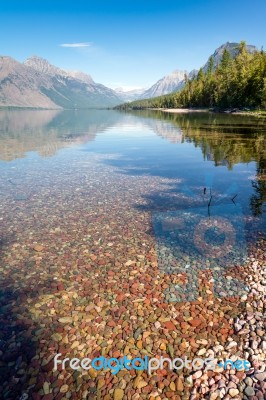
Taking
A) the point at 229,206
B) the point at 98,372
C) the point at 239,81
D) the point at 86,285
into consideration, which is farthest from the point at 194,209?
the point at 239,81

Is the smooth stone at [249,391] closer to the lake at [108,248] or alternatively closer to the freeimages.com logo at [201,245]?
the lake at [108,248]

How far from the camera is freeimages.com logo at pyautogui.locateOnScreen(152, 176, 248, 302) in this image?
33.9 ft

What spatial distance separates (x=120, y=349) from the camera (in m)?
7.89

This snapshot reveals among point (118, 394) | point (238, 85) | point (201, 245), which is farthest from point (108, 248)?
point (238, 85)

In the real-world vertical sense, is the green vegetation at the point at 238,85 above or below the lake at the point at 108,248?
above

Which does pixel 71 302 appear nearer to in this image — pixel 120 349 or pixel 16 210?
pixel 120 349

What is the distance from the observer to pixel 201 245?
1340 centimetres

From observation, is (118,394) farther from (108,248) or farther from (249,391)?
(108,248)

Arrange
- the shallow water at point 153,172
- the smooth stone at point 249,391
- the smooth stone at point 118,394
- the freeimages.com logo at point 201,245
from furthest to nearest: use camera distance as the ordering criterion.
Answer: the shallow water at point 153,172, the freeimages.com logo at point 201,245, the smooth stone at point 118,394, the smooth stone at point 249,391

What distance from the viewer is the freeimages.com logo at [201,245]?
10.3 meters

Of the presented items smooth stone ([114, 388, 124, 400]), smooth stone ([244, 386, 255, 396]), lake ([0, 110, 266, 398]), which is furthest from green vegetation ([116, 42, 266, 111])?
smooth stone ([114, 388, 124, 400])

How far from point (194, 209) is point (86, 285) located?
31.3 feet

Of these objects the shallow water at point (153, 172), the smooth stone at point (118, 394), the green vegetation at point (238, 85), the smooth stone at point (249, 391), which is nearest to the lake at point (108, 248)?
the shallow water at point (153, 172)

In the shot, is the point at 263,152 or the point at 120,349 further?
the point at 263,152
